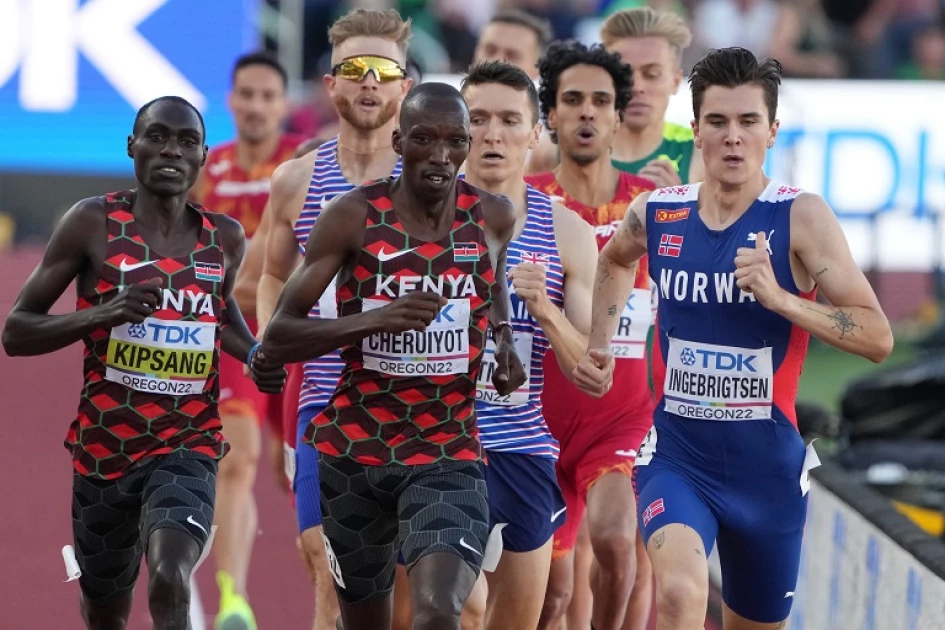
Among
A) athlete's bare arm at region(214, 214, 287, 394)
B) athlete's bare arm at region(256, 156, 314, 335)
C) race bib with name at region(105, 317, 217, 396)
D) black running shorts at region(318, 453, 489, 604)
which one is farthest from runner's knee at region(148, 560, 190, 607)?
athlete's bare arm at region(256, 156, 314, 335)

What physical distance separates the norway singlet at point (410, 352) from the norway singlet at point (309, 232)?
1142 millimetres

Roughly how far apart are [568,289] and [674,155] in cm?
179

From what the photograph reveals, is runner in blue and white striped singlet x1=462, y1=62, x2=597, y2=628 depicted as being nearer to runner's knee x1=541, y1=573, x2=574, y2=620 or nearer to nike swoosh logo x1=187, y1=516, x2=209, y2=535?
runner's knee x1=541, y1=573, x2=574, y2=620

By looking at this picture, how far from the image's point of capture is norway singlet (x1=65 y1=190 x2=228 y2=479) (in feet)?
19.0

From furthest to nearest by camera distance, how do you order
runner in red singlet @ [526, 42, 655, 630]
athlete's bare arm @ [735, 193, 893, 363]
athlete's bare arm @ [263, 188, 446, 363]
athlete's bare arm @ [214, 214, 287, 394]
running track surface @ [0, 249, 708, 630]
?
running track surface @ [0, 249, 708, 630]
runner in red singlet @ [526, 42, 655, 630]
athlete's bare arm @ [214, 214, 287, 394]
athlete's bare arm @ [735, 193, 893, 363]
athlete's bare arm @ [263, 188, 446, 363]

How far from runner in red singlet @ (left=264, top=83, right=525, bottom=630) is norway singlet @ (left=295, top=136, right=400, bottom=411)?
108 centimetres

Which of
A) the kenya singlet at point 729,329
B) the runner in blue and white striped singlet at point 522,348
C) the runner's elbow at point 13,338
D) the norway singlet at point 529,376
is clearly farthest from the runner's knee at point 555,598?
the runner's elbow at point 13,338

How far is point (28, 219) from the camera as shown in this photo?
17.6 metres

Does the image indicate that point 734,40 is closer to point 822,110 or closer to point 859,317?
point 822,110

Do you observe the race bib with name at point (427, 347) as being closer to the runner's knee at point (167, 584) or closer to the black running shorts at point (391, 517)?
the black running shorts at point (391, 517)

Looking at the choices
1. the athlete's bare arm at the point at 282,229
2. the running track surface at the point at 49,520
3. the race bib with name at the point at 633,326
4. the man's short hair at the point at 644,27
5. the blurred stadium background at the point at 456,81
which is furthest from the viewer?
the blurred stadium background at the point at 456,81

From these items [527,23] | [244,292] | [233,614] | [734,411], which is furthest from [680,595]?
[527,23]

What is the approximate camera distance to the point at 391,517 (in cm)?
557

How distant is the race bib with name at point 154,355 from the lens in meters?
5.79
